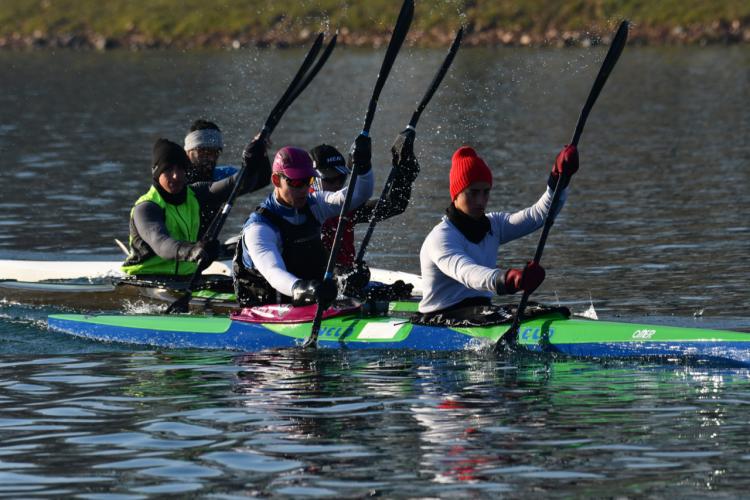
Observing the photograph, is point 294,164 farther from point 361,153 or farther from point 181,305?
point 181,305

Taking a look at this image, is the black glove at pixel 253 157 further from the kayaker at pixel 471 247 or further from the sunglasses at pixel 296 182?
the kayaker at pixel 471 247

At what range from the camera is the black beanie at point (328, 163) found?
16.1m

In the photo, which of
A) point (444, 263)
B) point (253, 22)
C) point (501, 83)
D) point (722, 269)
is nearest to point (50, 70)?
point (253, 22)

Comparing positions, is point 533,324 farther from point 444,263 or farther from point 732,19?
point 732,19

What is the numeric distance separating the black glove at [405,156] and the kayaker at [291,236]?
2.24 ft

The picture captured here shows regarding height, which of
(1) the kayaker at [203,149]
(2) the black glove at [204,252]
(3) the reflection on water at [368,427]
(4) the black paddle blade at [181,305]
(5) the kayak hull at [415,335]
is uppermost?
(1) the kayaker at [203,149]

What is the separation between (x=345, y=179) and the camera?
1633 centimetres

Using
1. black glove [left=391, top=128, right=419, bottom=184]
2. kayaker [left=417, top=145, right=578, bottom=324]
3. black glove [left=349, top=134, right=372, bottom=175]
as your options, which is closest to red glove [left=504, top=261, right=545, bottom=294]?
kayaker [left=417, top=145, right=578, bottom=324]

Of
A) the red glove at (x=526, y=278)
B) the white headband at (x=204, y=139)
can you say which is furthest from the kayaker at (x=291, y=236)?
the white headband at (x=204, y=139)

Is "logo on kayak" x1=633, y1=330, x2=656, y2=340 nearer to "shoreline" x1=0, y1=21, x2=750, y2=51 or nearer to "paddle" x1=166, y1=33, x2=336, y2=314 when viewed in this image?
"paddle" x1=166, y1=33, x2=336, y2=314

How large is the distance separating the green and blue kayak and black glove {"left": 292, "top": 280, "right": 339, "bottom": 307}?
564 mm

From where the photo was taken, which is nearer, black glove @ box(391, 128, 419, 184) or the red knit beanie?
the red knit beanie

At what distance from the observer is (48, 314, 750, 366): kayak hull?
12.9 m

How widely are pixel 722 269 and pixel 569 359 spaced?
7.15m
